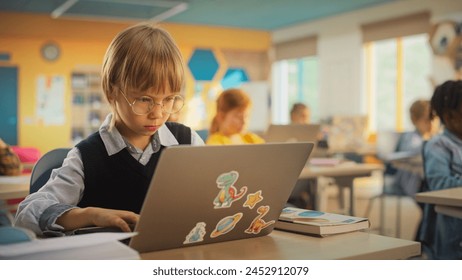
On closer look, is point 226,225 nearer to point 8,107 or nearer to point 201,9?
point 8,107

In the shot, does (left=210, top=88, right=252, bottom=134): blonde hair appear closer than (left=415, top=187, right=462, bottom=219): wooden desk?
No

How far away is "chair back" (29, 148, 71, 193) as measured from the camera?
125 cm

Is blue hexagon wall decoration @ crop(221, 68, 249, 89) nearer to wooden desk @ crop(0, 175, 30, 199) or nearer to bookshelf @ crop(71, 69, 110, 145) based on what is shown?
bookshelf @ crop(71, 69, 110, 145)

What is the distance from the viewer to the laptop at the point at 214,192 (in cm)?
82

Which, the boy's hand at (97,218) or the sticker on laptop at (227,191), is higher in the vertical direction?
the sticker on laptop at (227,191)

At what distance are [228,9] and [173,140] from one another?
600cm

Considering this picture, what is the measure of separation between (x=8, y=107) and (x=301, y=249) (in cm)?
408

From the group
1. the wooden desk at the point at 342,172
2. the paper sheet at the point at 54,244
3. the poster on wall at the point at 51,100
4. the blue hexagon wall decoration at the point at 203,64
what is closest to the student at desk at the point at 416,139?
the wooden desk at the point at 342,172

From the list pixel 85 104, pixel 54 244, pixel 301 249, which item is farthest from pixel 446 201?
pixel 85 104

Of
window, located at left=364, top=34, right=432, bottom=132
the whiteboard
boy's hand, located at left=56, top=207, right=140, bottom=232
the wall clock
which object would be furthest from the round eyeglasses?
the whiteboard

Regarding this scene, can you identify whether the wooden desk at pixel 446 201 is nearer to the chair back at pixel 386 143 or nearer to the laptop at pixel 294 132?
the laptop at pixel 294 132

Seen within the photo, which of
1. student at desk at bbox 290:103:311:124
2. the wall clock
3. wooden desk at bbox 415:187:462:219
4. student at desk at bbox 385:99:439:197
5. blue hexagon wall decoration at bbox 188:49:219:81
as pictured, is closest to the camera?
wooden desk at bbox 415:187:462:219

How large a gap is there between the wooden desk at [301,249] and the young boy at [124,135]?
0.72 feet

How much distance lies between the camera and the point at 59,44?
773 centimetres
